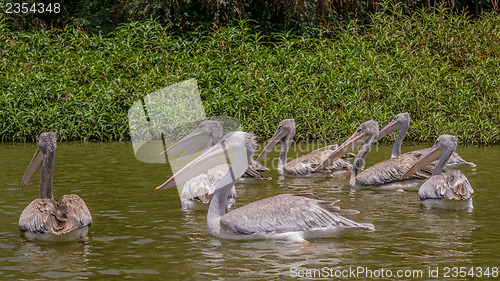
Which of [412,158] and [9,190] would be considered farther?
[412,158]

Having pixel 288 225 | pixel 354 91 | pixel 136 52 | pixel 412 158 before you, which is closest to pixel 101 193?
pixel 288 225

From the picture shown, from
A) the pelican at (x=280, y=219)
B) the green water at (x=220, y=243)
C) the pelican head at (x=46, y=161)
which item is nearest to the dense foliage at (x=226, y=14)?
the green water at (x=220, y=243)

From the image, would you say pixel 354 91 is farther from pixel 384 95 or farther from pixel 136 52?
pixel 136 52

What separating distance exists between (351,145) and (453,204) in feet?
8.93

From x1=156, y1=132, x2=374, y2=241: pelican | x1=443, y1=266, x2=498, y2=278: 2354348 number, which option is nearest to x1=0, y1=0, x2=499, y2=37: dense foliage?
x1=156, y1=132, x2=374, y2=241: pelican

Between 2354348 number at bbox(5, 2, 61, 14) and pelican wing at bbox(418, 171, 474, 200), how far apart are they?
13.5 m

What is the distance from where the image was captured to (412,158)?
29.5 ft

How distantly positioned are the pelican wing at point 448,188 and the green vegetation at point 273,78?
17.6 feet

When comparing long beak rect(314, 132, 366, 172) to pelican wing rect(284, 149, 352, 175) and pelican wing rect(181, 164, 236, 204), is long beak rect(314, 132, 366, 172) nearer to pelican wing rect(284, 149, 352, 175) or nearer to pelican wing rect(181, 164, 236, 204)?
pelican wing rect(284, 149, 352, 175)

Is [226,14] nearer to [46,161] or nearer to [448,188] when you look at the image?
[448,188]

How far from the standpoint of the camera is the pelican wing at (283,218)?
6.03 meters

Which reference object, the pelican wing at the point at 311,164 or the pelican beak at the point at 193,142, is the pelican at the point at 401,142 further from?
the pelican beak at the point at 193,142

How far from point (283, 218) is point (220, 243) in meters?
0.55

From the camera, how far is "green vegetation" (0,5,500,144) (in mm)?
13211
